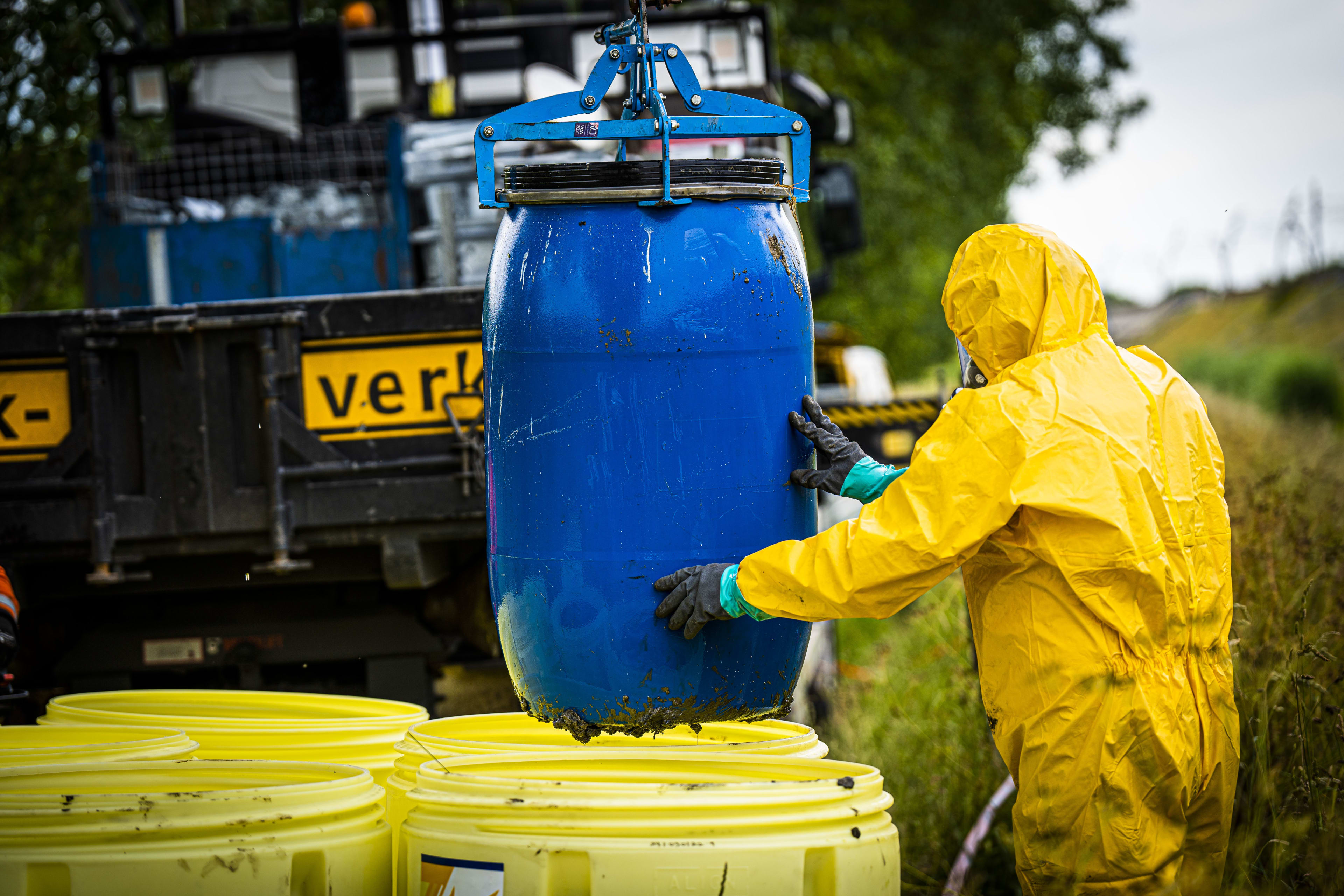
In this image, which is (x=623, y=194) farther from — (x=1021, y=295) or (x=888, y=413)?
(x=888, y=413)

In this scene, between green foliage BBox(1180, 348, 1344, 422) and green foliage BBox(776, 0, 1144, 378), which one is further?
green foliage BBox(1180, 348, 1344, 422)

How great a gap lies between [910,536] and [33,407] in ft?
9.01

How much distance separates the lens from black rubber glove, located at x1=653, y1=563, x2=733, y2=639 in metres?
2.70

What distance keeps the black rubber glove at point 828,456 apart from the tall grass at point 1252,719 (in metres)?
1.09

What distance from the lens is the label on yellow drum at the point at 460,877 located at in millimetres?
2453

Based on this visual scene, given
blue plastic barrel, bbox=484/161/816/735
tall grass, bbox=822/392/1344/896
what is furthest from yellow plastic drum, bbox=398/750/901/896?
tall grass, bbox=822/392/1344/896

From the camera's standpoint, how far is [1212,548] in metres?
2.81

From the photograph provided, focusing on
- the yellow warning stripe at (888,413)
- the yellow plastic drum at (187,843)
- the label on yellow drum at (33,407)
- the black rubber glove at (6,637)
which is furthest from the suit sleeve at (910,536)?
the yellow warning stripe at (888,413)

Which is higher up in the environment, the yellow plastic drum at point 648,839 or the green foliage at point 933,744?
the yellow plastic drum at point 648,839

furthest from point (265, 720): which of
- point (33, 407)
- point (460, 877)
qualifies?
point (33, 407)

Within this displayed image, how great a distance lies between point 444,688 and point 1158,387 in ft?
8.54

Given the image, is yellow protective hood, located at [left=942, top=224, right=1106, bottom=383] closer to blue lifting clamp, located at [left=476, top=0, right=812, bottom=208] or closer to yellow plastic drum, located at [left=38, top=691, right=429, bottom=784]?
blue lifting clamp, located at [left=476, top=0, right=812, bottom=208]

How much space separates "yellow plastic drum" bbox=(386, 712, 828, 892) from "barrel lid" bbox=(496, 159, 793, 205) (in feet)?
4.00

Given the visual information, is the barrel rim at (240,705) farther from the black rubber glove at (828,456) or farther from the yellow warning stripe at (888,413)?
the yellow warning stripe at (888,413)
